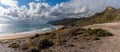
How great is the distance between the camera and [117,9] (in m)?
186

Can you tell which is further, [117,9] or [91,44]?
[117,9]

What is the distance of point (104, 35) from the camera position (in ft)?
96.8

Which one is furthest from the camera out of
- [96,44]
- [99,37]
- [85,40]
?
[99,37]

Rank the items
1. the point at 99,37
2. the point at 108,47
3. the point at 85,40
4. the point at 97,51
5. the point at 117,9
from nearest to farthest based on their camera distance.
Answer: the point at 97,51, the point at 108,47, the point at 85,40, the point at 99,37, the point at 117,9

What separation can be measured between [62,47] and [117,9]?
557 feet

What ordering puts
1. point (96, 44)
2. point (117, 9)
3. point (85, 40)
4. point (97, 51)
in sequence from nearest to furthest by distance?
1. point (97, 51)
2. point (96, 44)
3. point (85, 40)
4. point (117, 9)

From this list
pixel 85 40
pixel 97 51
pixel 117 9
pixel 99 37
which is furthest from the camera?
pixel 117 9

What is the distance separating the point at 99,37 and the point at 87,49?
706 cm

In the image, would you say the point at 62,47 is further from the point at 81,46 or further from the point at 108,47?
the point at 108,47

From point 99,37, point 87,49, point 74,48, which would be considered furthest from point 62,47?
point 99,37

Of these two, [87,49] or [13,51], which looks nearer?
[87,49]

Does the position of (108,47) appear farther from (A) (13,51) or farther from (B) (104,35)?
(A) (13,51)

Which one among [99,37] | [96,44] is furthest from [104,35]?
[96,44]

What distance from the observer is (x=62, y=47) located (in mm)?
23062
